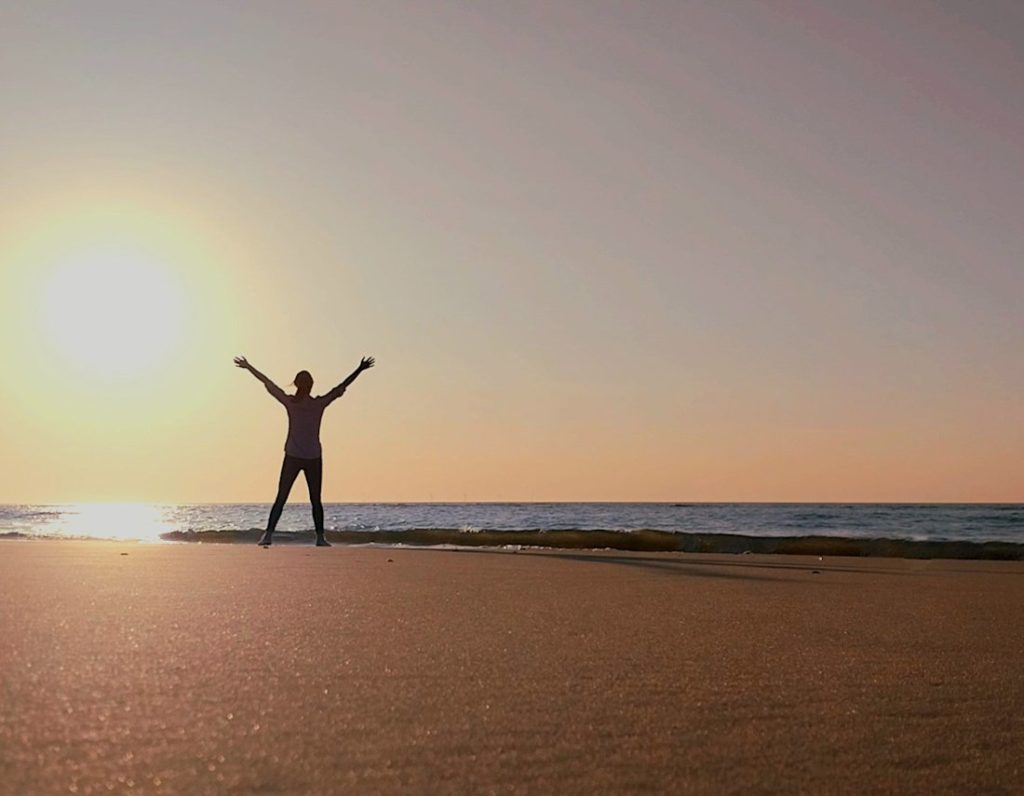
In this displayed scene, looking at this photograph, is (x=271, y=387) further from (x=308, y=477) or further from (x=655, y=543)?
(x=655, y=543)

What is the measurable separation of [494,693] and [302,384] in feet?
32.3

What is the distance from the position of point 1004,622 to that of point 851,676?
5.06ft

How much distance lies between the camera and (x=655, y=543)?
45.6ft

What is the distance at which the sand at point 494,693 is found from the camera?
4.71 ft

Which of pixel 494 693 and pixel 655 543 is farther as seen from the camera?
pixel 655 543

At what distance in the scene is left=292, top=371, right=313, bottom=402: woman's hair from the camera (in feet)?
37.3

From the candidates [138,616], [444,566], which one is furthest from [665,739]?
[444,566]

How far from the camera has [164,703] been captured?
70.8 inches

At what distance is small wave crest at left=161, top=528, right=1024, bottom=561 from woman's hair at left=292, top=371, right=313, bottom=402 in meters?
2.42

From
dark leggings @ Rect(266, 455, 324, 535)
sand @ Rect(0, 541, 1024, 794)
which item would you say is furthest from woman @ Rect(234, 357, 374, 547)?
sand @ Rect(0, 541, 1024, 794)

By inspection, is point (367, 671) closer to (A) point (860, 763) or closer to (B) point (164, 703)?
(B) point (164, 703)

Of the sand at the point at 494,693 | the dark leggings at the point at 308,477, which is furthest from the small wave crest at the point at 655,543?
the sand at the point at 494,693

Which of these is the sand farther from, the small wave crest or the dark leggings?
the small wave crest

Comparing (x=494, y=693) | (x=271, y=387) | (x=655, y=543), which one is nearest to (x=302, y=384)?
(x=271, y=387)
